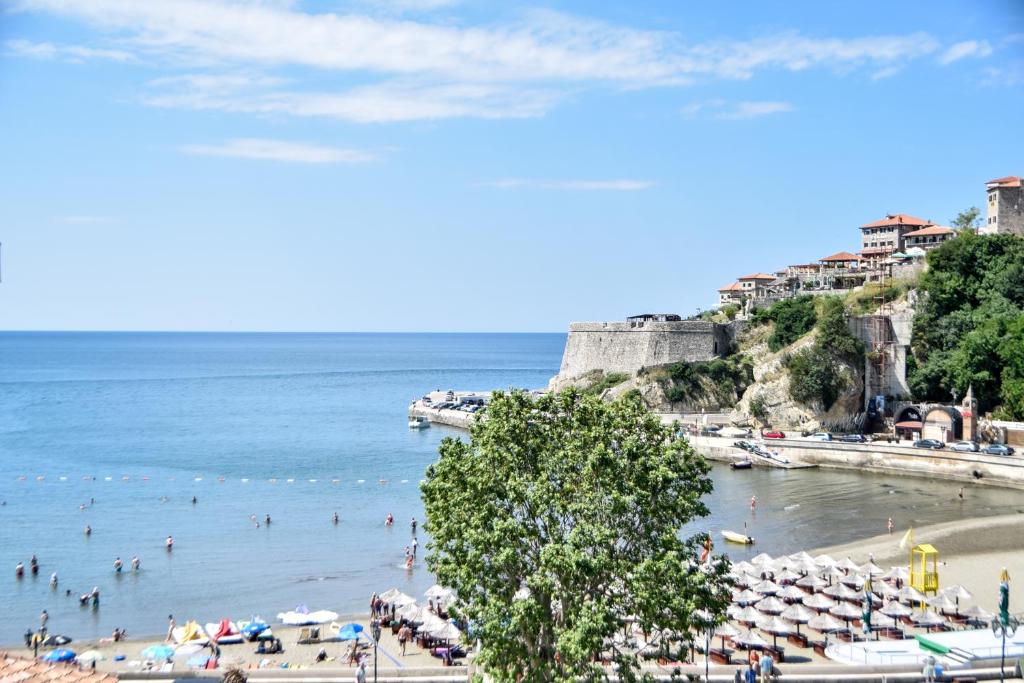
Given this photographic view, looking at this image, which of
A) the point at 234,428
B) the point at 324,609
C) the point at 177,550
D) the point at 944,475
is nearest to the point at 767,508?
the point at 944,475

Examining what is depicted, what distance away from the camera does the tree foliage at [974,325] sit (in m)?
53.9

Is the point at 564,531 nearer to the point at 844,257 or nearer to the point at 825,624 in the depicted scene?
the point at 825,624

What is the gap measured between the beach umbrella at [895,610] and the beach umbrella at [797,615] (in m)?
1.81

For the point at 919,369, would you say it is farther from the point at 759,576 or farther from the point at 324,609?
the point at 324,609

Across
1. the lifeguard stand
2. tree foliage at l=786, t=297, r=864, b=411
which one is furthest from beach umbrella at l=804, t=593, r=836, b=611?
tree foliage at l=786, t=297, r=864, b=411

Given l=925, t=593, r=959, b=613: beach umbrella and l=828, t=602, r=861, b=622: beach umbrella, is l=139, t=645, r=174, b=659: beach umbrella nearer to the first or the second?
l=828, t=602, r=861, b=622: beach umbrella

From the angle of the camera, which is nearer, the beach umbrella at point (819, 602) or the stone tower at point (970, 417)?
the beach umbrella at point (819, 602)

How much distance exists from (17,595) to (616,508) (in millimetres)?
24244

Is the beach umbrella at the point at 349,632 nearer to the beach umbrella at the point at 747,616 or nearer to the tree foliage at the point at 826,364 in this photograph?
the beach umbrella at the point at 747,616

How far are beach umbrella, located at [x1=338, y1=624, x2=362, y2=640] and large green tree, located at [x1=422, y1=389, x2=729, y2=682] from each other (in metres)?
9.70

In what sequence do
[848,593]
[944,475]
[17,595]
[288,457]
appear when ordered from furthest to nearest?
[288,457]
[944,475]
[17,595]
[848,593]

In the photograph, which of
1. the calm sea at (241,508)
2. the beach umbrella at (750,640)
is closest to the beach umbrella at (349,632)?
the calm sea at (241,508)

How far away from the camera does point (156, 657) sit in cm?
2405

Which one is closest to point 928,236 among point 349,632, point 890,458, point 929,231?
point 929,231
